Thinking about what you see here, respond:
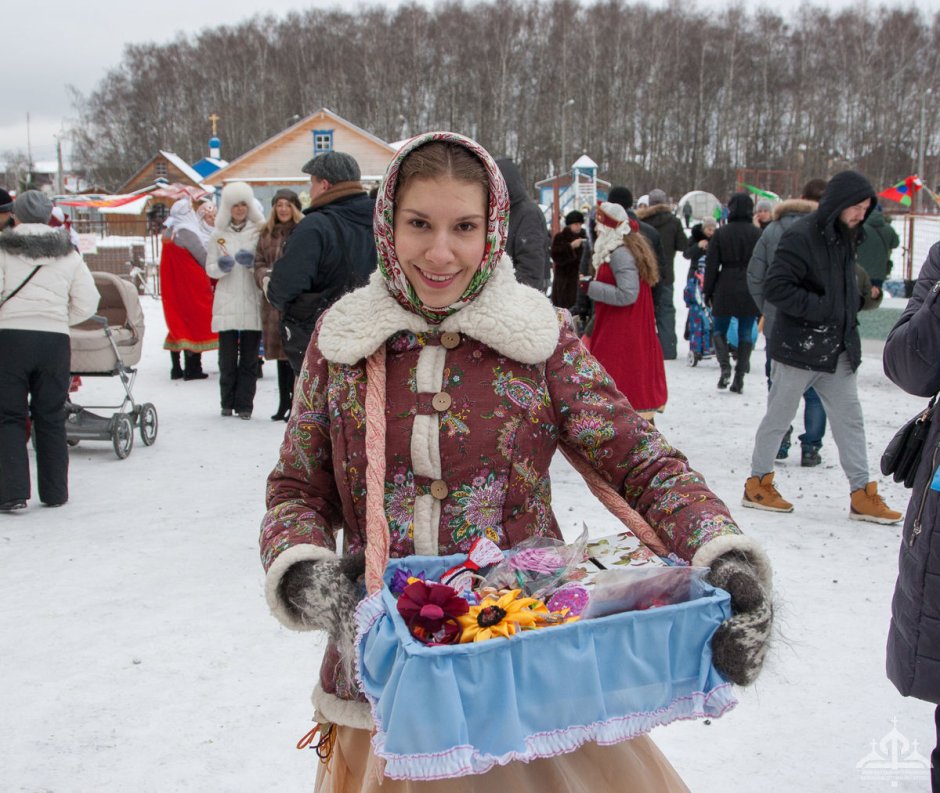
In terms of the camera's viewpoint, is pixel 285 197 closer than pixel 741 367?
Yes

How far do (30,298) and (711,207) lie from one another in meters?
30.6

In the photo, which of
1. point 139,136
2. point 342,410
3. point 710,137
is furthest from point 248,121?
point 342,410

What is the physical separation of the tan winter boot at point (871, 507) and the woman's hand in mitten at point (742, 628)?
436cm

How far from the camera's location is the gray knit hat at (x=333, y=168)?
5598 mm

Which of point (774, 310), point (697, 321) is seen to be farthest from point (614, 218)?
point (697, 321)

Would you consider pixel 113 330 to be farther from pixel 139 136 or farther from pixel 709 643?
pixel 139 136

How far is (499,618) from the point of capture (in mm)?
1304

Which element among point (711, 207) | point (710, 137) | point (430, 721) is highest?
point (710, 137)

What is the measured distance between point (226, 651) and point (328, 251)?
269 centimetres

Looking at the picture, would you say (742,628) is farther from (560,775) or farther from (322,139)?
(322,139)

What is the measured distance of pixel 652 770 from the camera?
1608 millimetres

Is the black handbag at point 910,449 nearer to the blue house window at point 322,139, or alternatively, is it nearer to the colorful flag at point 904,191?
the colorful flag at point 904,191

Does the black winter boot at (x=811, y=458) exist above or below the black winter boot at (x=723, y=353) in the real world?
below

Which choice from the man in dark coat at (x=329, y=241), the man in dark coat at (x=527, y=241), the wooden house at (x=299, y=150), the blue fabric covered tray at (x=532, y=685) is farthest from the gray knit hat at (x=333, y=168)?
the wooden house at (x=299, y=150)
